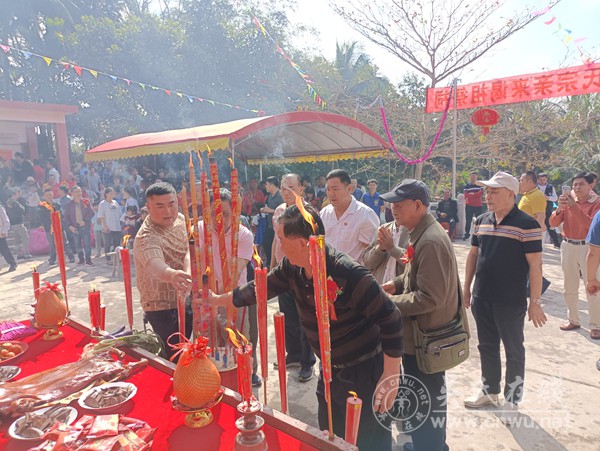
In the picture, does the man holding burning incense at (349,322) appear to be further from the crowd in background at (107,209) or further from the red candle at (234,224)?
the crowd in background at (107,209)

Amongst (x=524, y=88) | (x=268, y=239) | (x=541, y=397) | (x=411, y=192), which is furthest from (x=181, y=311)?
(x=524, y=88)

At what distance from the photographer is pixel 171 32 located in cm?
1554

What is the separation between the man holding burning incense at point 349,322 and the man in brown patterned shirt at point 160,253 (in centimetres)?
74

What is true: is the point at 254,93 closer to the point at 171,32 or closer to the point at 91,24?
the point at 171,32

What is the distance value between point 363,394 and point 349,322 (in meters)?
0.34

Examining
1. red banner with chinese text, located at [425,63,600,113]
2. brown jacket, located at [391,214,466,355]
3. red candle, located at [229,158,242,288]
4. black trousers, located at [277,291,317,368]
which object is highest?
red banner with chinese text, located at [425,63,600,113]

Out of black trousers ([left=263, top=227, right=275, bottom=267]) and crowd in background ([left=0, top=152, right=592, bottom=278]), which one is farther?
crowd in background ([left=0, top=152, right=592, bottom=278])

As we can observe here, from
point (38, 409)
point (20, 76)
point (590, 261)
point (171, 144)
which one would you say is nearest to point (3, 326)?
point (38, 409)

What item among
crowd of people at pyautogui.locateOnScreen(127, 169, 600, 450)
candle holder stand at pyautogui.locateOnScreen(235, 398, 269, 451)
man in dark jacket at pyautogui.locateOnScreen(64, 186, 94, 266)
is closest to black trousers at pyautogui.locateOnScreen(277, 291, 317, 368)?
crowd of people at pyautogui.locateOnScreen(127, 169, 600, 450)

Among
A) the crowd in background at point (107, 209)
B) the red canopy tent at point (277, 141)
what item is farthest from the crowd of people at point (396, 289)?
the red canopy tent at point (277, 141)

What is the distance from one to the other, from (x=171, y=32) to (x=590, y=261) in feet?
53.1

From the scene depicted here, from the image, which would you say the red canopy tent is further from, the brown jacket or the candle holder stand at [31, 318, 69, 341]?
the brown jacket

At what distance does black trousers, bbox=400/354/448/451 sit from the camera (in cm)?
211

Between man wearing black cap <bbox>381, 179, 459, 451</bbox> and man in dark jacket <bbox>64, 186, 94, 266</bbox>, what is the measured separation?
23.0 feet
